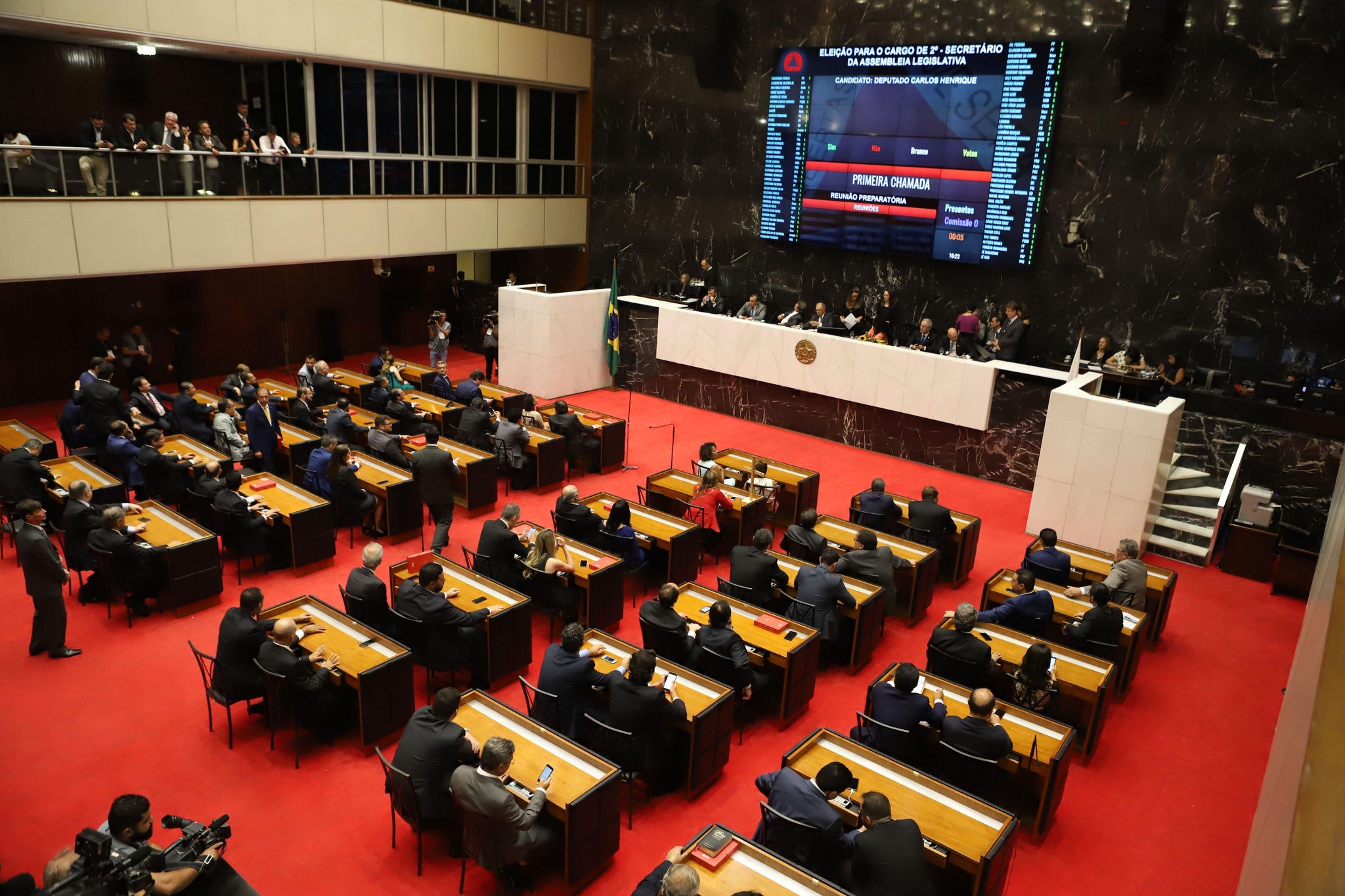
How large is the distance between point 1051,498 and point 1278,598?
2.82 m

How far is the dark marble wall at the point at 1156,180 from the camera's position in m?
12.7

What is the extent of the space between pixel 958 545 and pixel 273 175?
1308cm

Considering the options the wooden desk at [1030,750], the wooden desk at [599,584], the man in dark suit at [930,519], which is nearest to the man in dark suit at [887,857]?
the wooden desk at [1030,750]

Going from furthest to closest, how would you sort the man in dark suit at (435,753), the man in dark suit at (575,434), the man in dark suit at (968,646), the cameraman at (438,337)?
the cameraman at (438,337), the man in dark suit at (575,434), the man in dark suit at (968,646), the man in dark suit at (435,753)

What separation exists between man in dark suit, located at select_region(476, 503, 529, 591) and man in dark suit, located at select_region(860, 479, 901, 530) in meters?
4.02

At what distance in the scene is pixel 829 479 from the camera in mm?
13984

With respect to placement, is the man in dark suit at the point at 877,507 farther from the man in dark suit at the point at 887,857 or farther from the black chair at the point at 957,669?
the man in dark suit at the point at 887,857

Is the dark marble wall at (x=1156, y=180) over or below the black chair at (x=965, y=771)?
over

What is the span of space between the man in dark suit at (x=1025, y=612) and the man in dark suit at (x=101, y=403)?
1074cm

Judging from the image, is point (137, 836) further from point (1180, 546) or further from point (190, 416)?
point (1180, 546)

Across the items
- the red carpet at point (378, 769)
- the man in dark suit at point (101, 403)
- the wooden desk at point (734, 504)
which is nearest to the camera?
the red carpet at point (378, 769)

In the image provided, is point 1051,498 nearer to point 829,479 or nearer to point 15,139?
point 829,479

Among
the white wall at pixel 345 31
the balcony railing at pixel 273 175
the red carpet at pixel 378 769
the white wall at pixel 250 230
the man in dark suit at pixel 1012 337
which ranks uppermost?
the white wall at pixel 345 31

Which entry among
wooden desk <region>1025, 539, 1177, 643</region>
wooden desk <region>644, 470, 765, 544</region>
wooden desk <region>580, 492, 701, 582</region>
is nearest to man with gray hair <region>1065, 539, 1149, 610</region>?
wooden desk <region>1025, 539, 1177, 643</region>
